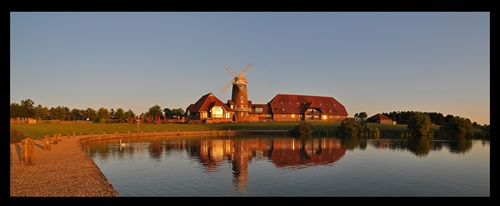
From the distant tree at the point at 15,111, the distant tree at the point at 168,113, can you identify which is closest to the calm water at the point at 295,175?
the distant tree at the point at 15,111

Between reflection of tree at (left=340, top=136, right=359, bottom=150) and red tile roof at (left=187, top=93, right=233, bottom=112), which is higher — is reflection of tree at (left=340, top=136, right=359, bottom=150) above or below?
below

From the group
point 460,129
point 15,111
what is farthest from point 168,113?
point 460,129

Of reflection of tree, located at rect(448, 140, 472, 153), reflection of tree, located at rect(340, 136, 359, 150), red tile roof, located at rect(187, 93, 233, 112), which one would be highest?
red tile roof, located at rect(187, 93, 233, 112)

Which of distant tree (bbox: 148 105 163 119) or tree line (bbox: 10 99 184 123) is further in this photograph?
distant tree (bbox: 148 105 163 119)

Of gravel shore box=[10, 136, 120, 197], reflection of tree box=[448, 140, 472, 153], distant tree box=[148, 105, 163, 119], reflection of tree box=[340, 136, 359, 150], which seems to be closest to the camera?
gravel shore box=[10, 136, 120, 197]

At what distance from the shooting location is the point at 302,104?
8750 centimetres

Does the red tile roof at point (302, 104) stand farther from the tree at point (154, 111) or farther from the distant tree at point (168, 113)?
the distant tree at point (168, 113)

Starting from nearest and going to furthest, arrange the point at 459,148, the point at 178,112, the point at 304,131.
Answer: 1. the point at 459,148
2. the point at 304,131
3. the point at 178,112

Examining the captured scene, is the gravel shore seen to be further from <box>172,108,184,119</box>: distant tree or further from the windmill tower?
<box>172,108,184,119</box>: distant tree

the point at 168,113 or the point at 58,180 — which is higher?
the point at 168,113

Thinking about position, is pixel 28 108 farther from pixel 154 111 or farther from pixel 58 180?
pixel 58 180

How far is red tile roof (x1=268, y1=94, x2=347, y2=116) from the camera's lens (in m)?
84.8

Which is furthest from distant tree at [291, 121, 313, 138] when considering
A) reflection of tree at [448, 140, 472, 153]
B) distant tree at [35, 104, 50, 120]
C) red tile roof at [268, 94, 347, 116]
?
distant tree at [35, 104, 50, 120]
